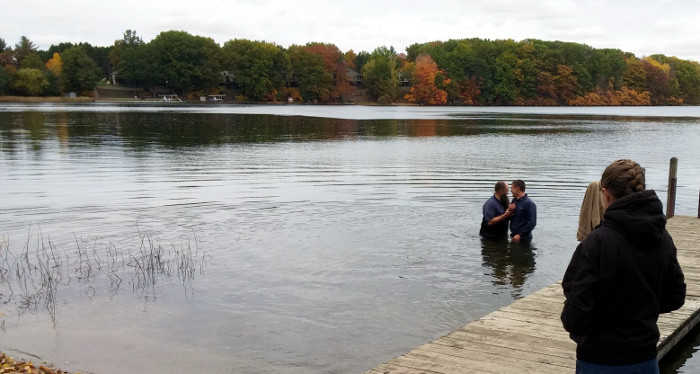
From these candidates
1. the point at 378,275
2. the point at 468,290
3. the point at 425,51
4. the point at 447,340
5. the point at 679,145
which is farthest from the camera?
the point at 425,51

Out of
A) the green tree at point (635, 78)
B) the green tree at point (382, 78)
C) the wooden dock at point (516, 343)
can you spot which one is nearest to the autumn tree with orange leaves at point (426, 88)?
the green tree at point (382, 78)

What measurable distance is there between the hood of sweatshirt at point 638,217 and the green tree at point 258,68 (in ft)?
511

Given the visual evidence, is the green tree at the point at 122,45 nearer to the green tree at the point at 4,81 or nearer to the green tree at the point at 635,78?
the green tree at the point at 4,81

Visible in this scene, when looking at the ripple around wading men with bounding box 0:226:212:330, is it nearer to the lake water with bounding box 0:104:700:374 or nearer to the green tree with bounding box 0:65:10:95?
the lake water with bounding box 0:104:700:374

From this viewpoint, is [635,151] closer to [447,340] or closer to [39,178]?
[39,178]

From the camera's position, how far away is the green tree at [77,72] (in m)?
147

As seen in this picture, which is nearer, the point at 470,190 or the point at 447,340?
the point at 447,340

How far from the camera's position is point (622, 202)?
3510 millimetres

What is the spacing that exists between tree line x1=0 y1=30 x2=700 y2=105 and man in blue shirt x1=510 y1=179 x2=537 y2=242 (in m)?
147

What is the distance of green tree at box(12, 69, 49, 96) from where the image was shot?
446ft

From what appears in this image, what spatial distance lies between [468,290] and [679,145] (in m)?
34.7

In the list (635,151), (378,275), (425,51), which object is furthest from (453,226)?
(425,51)

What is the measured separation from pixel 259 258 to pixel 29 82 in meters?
141

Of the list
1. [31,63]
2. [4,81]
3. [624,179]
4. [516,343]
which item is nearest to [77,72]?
[31,63]
